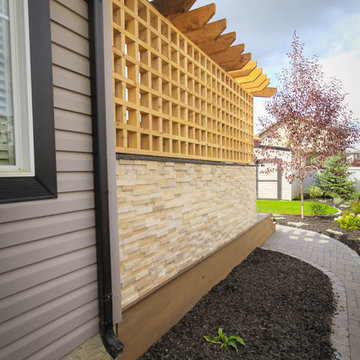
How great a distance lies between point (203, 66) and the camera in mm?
3680

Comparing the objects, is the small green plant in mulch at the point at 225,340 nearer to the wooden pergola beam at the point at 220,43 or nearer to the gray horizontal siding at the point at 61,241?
the gray horizontal siding at the point at 61,241

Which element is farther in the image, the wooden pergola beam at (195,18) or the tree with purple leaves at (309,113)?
the tree with purple leaves at (309,113)

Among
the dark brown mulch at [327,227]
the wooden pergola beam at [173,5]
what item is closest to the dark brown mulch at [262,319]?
the dark brown mulch at [327,227]

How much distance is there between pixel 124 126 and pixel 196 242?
185 cm

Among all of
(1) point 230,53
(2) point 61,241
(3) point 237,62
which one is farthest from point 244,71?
(2) point 61,241

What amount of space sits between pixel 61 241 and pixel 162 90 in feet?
6.48

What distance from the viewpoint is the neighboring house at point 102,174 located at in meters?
1.33

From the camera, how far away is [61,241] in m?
1.55

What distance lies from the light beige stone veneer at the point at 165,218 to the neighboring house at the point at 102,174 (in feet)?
0.05

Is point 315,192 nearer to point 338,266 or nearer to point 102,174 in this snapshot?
point 338,266

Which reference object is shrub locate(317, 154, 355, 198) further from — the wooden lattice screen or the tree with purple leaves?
the wooden lattice screen

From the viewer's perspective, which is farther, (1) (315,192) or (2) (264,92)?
(1) (315,192)

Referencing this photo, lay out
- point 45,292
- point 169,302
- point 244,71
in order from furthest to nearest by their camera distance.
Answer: point 244,71, point 169,302, point 45,292

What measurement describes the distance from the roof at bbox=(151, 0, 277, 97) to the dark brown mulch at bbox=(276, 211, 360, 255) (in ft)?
14.3
